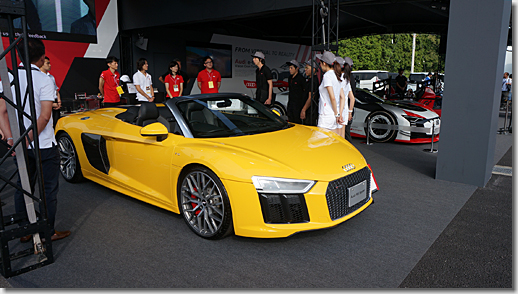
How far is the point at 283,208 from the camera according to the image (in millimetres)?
2822

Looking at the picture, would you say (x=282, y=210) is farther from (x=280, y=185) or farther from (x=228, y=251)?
(x=228, y=251)

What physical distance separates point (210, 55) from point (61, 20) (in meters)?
5.13

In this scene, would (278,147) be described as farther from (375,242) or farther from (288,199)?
(375,242)

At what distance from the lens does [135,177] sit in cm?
380

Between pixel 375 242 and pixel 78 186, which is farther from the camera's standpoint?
pixel 78 186

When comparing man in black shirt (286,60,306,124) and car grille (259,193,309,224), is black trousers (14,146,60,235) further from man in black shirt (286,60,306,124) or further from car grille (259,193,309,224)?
man in black shirt (286,60,306,124)

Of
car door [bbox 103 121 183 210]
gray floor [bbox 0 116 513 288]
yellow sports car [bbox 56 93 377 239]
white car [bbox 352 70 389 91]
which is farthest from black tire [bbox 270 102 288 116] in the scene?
white car [bbox 352 70 389 91]

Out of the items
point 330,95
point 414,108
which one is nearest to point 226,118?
point 330,95

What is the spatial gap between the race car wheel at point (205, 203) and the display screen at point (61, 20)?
779cm

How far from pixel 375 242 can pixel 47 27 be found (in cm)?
935

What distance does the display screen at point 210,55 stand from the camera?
41.7 feet

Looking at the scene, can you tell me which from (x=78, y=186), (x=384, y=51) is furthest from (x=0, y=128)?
(x=384, y=51)

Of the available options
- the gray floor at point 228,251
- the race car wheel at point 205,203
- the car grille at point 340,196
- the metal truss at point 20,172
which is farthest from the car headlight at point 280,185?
the metal truss at point 20,172

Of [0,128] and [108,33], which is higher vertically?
[108,33]
